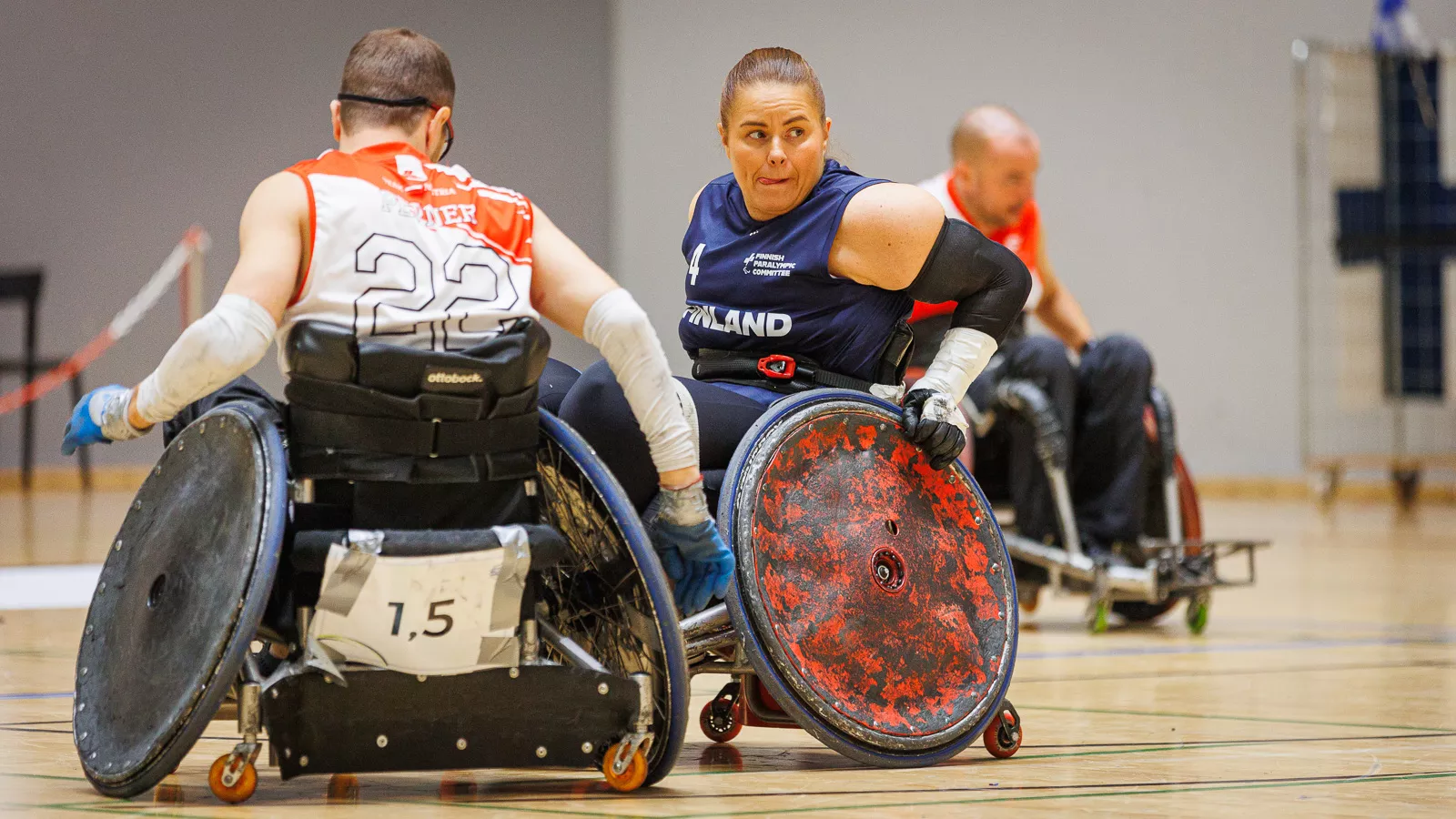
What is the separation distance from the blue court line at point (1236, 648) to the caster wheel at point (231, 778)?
2526 mm

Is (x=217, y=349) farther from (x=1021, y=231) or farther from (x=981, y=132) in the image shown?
(x=1021, y=231)

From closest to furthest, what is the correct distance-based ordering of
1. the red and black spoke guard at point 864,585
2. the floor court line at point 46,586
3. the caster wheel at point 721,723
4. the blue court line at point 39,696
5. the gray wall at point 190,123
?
the red and black spoke guard at point 864,585
the caster wheel at point 721,723
the blue court line at point 39,696
the floor court line at point 46,586
the gray wall at point 190,123

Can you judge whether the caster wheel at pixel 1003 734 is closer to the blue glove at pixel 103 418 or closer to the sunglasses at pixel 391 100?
the sunglasses at pixel 391 100

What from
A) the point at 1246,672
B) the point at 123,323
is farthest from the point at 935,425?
the point at 123,323

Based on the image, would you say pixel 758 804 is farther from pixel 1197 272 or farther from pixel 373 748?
pixel 1197 272

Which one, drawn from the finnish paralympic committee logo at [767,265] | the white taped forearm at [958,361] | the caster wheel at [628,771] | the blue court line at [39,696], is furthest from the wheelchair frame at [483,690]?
the blue court line at [39,696]

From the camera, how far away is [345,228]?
228cm

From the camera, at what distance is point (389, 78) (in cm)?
243

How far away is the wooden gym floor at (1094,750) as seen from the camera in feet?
7.38

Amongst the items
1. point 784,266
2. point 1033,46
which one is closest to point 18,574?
point 784,266

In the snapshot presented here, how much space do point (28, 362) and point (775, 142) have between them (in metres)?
10.5

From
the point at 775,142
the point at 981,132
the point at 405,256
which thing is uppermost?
the point at 981,132

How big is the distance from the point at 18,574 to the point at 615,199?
21.9ft

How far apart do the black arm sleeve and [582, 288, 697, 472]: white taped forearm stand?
24.6 inches
